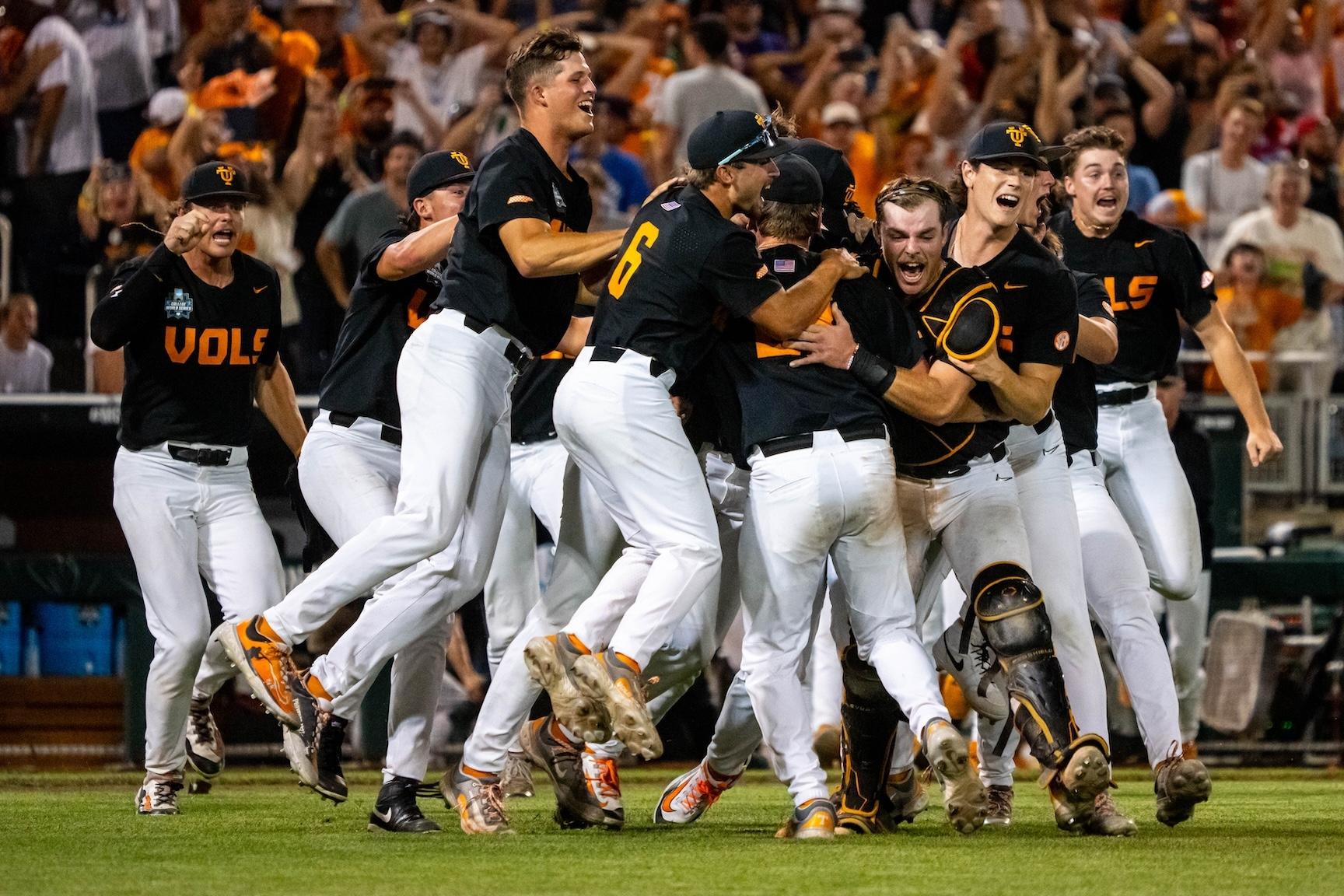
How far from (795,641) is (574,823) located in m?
1.14

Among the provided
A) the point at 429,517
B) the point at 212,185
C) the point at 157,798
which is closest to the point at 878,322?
the point at 429,517

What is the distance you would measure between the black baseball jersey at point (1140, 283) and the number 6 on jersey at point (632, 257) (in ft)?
8.17

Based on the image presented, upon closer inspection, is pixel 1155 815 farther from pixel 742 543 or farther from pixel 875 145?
pixel 875 145

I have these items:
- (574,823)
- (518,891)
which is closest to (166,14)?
(574,823)

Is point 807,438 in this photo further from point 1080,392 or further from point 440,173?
point 440,173

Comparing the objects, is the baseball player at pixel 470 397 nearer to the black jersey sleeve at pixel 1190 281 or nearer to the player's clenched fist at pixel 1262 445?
the black jersey sleeve at pixel 1190 281

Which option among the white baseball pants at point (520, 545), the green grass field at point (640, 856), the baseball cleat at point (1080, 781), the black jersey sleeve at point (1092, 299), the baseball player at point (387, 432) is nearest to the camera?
the green grass field at point (640, 856)

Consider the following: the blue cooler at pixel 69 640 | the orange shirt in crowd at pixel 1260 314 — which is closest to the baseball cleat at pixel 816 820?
the blue cooler at pixel 69 640

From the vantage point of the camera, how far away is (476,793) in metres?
6.49

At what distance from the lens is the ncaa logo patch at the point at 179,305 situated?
7.66 m

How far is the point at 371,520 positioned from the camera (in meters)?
6.97

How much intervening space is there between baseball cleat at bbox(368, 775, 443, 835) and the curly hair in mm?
2399

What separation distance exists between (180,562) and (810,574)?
278cm

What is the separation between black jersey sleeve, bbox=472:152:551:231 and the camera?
248 inches
